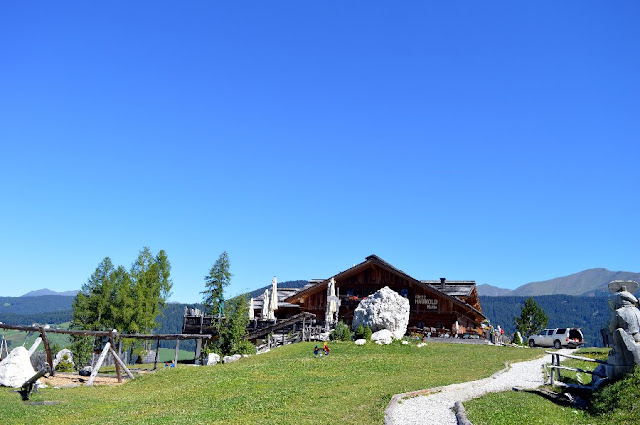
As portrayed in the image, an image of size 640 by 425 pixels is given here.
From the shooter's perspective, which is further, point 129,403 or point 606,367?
point 129,403

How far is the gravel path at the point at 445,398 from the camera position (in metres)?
14.6

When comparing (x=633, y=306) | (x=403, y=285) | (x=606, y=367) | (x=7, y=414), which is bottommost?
(x=7, y=414)

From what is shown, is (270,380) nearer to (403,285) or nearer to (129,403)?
(129,403)

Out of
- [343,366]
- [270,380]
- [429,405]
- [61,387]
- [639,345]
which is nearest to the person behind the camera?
[429,405]

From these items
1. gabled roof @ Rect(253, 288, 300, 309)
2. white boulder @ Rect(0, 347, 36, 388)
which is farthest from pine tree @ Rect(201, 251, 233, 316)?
white boulder @ Rect(0, 347, 36, 388)

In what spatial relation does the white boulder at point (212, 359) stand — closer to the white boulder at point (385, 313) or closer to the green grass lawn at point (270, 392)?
the green grass lawn at point (270, 392)

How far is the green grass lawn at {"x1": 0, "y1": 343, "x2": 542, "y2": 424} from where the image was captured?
16.2m

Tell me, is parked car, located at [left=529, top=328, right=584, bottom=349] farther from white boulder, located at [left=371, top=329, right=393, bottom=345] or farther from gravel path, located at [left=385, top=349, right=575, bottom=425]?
gravel path, located at [left=385, top=349, right=575, bottom=425]

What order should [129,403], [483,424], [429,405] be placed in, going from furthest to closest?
[129,403] < [429,405] < [483,424]

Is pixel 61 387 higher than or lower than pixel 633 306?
lower

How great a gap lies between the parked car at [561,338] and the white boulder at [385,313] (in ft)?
46.3

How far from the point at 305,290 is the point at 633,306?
4000cm

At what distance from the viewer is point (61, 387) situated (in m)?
24.9

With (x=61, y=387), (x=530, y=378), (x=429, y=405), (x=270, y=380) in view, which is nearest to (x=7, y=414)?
(x=61, y=387)
